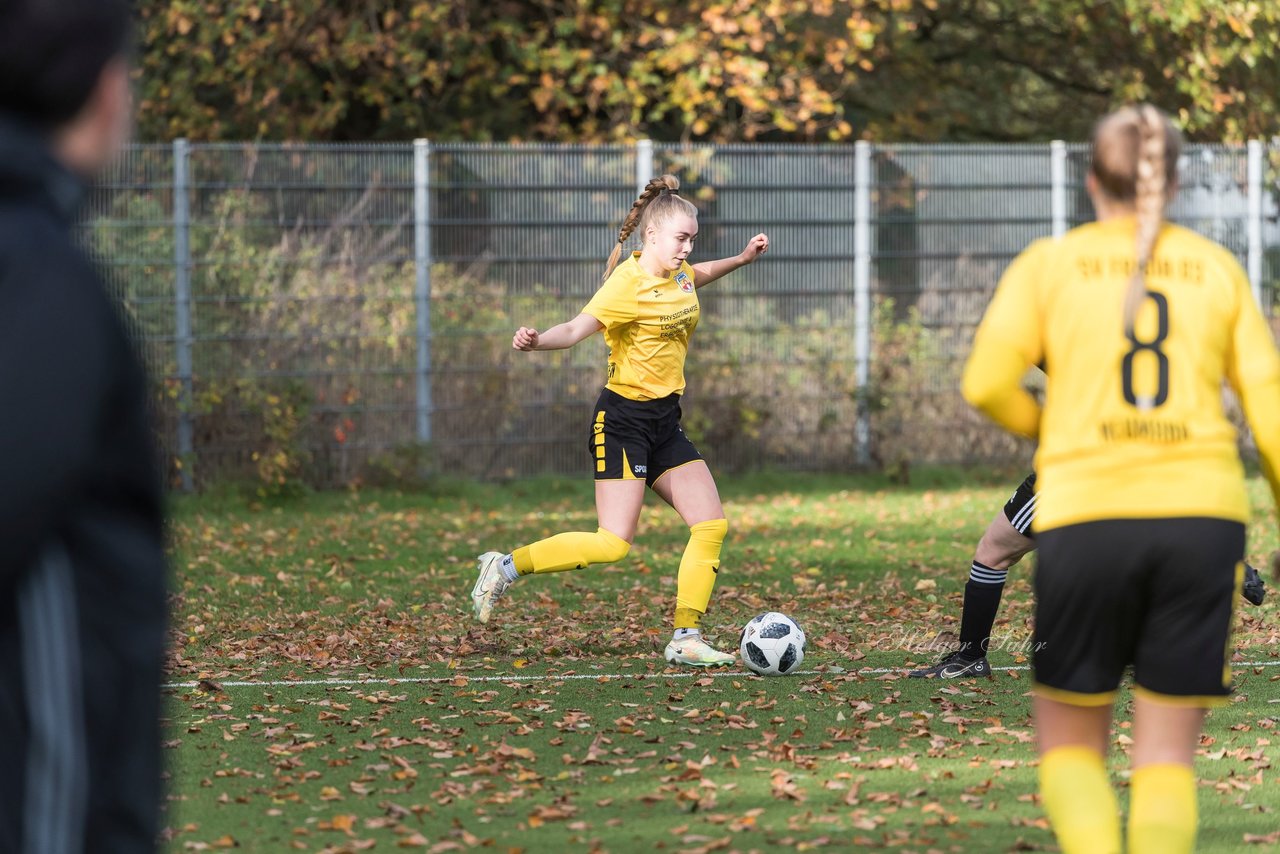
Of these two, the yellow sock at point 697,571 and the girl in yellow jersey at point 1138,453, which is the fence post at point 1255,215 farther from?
the girl in yellow jersey at point 1138,453

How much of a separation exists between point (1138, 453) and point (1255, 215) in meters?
14.9

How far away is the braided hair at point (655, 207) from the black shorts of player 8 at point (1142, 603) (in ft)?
14.0

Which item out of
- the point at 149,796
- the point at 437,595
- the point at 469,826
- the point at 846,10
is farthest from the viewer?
the point at 846,10

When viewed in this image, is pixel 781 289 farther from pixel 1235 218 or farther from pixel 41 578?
pixel 41 578

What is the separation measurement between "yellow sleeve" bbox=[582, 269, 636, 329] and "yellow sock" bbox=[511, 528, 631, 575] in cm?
95

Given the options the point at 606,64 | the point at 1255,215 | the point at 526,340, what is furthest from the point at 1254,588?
the point at 606,64

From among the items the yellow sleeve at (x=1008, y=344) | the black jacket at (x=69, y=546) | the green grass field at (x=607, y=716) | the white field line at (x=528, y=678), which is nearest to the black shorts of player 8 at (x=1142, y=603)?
the yellow sleeve at (x=1008, y=344)

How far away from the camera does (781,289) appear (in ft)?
55.7

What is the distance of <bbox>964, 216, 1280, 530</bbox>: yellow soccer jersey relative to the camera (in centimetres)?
362

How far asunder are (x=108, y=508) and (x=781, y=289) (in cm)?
1500

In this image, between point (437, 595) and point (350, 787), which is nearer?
point (350, 787)

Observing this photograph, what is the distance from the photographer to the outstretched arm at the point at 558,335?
7473 mm

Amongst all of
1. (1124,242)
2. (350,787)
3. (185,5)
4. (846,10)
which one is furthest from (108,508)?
(846,10)

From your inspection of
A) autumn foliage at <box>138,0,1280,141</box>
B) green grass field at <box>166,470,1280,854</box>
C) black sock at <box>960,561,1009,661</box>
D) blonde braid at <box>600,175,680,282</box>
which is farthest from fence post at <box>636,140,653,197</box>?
black sock at <box>960,561,1009,661</box>
